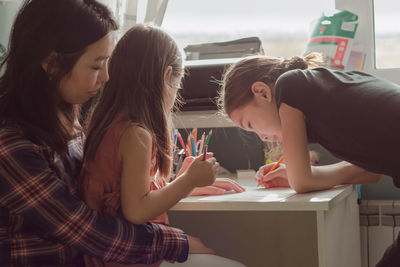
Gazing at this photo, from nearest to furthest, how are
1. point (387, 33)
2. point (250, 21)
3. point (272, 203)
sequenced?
1. point (272, 203)
2. point (387, 33)
3. point (250, 21)

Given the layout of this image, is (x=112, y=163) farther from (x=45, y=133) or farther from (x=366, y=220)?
(x=366, y=220)

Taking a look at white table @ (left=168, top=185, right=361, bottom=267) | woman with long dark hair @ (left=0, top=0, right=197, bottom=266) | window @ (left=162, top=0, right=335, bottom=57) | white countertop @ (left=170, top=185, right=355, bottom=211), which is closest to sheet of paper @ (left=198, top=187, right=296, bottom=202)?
white countertop @ (left=170, top=185, right=355, bottom=211)

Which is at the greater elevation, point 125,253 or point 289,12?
point 289,12

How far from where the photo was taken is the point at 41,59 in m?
1.06

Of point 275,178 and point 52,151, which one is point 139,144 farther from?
point 275,178

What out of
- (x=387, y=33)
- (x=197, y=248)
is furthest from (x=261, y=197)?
(x=387, y=33)

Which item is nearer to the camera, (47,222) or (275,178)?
(47,222)

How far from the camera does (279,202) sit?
100 cm

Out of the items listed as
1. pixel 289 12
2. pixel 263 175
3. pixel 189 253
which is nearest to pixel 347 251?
pixel 263 175

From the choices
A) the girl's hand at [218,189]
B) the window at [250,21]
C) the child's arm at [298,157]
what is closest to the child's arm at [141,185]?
the girl's hand at [218,189]

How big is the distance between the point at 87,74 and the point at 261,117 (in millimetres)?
533

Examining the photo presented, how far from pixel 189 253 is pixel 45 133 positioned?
1.43 ft

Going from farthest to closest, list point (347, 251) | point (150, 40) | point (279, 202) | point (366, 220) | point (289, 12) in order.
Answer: point (289, 12)
point (366, 220)
point (347, 251)
point (150, 40)
point (279, 202)

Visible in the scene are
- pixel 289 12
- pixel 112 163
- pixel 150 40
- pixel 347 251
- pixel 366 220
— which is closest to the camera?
pixel 112 163
